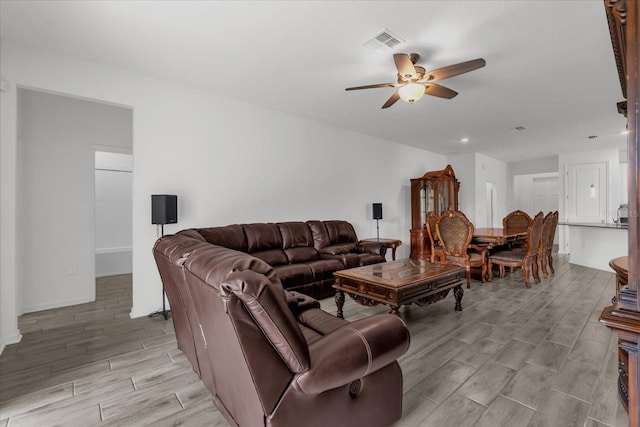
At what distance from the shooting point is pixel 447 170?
21.2ft

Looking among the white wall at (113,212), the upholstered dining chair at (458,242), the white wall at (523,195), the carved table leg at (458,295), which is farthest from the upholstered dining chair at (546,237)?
the white wall at (113,212)

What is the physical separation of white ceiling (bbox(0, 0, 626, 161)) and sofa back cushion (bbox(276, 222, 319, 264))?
72.0 inches

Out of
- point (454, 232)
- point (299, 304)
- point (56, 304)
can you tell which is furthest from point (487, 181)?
point (56, 304)

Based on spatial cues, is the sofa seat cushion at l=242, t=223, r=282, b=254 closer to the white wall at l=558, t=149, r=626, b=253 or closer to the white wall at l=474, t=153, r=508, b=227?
the white wall at l=474, t=153, r=508, b=227

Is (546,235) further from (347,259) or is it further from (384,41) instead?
(384,41)

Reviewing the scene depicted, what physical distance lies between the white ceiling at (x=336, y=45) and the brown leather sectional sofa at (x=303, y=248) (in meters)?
1.85

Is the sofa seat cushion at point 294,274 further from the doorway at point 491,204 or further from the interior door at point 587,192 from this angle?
the interior door at point 587,192

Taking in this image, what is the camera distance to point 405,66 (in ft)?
8.15

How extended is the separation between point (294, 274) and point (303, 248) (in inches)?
30.1

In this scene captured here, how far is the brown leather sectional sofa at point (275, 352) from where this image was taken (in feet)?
3.33

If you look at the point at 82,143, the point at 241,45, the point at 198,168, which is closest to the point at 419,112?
the point at 241,45

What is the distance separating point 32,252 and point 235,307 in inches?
161

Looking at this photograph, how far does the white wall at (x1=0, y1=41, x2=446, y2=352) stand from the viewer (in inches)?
106

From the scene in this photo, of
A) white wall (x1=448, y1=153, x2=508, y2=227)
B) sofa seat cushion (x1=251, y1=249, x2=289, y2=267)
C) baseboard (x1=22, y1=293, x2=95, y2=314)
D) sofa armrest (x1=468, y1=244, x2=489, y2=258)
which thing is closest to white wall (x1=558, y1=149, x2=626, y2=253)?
white wall (x1=448, y1=153, x2=508, y2=227)
